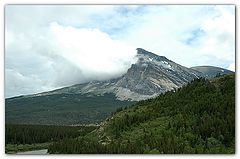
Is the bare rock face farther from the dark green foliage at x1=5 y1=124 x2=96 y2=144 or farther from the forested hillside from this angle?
the forested hillside

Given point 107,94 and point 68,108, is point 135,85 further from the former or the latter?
point 68,108

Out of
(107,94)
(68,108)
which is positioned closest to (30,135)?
(68,108)

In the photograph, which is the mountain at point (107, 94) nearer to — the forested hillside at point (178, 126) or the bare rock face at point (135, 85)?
the bare rock face at point (135, 85)

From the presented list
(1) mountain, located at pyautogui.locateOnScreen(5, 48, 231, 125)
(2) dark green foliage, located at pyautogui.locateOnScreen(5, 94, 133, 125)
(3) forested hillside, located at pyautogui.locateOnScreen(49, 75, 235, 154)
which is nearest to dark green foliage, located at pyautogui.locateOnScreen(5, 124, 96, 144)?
(3) forested hillside, located at pyautogui.locateOnScreen(49, 75, 235, 154)

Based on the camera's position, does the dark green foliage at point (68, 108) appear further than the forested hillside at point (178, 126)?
Yes

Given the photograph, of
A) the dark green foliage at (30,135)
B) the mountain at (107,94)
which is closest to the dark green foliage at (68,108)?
the mountain at (107,94)

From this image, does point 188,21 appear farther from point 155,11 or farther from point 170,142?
point 170,142
